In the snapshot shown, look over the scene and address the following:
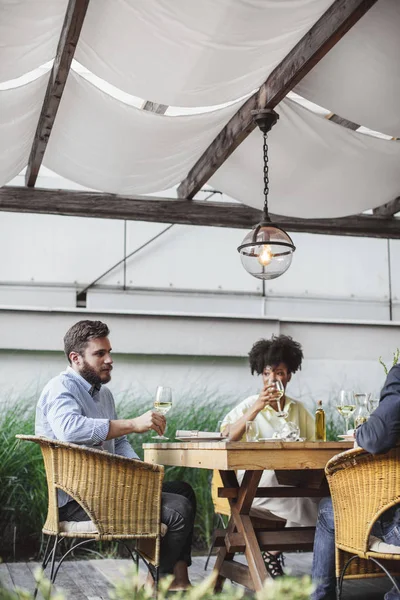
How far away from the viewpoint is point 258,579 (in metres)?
3.44

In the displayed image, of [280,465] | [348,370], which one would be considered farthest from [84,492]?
[348,370]

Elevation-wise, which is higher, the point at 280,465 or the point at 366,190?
the point at 366,190

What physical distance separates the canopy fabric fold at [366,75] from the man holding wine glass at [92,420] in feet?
6.12

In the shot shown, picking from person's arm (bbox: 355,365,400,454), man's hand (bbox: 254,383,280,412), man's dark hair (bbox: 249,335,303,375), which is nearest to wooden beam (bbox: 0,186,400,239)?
man's dark hair (bbox: 249,335,303,375)

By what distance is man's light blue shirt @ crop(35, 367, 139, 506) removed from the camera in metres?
3.30

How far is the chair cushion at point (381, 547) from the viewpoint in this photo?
2.79 m

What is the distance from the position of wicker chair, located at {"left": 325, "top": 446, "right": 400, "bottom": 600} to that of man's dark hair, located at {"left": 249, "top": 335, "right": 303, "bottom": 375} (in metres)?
1.60

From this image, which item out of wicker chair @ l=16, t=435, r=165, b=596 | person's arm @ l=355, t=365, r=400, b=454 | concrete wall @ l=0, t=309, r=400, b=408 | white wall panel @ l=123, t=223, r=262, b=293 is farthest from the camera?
white wall panel @ l=123, t=223, r=262, b=293

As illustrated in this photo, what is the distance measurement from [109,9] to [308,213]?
274cm

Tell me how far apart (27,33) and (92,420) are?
71.4 inches

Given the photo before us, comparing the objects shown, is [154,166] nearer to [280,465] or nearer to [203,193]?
[203,193]

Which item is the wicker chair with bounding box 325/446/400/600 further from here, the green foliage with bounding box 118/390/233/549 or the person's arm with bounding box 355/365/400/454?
the green foliage with bounding box 118/390/233/549

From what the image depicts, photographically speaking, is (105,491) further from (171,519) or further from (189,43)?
(189,43)

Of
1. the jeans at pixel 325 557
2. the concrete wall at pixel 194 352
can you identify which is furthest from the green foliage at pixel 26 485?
the jeans at pixel 325 557
